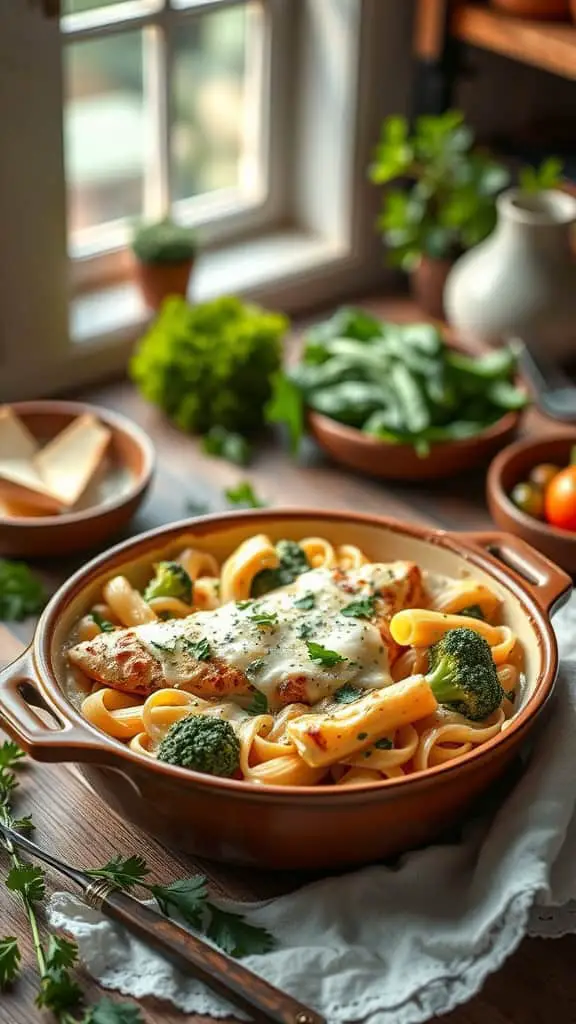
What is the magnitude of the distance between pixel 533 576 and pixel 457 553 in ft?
0.33

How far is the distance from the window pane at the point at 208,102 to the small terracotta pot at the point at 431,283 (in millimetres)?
449

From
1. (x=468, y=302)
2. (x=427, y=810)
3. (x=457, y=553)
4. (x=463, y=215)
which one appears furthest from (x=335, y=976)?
(x=463, y=215)

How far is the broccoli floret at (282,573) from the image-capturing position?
5.75ft

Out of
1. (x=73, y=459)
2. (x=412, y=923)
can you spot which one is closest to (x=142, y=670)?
(x=412, y=923)

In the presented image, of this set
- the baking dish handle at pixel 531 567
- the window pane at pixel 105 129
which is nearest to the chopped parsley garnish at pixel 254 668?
the baking dish handle at pixel 531 567

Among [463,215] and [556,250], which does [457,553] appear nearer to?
[556,250]

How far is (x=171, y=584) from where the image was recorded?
67.7 inches

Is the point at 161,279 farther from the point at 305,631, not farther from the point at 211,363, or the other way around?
the point at 305,631

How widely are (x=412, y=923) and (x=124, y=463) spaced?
3.21 ft

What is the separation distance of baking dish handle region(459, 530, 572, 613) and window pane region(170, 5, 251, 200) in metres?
1.22

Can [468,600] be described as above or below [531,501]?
above

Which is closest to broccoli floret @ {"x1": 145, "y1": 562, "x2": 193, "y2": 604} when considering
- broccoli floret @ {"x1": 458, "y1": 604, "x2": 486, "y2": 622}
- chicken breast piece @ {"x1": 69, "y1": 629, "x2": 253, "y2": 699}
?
chicken breast piece @ {"x1": 69, "y1": 629, "x2": 253, "y2": 699}

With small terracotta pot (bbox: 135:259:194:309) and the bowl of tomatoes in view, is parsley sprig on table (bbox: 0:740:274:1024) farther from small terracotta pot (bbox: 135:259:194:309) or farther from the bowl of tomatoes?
small terracotta pot (bbox: 135:259:194:309)

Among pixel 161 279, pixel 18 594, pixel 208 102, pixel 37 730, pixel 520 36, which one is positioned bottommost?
pixel 18 594
